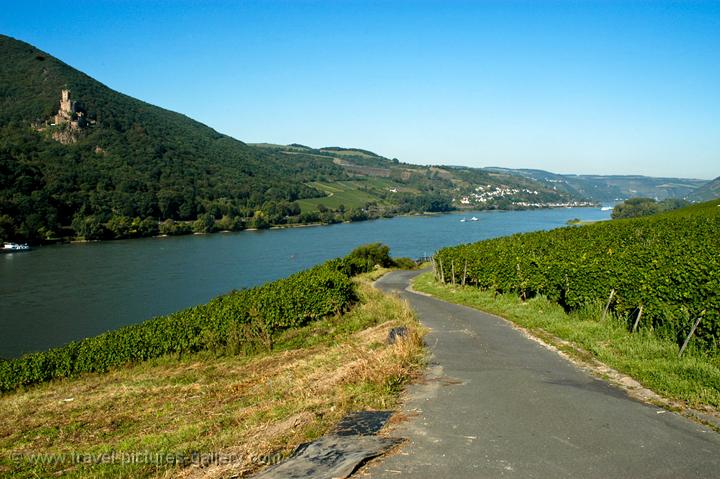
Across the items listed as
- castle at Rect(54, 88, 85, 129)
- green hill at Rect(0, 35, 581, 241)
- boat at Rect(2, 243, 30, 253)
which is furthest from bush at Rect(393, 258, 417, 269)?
castle at Rect(54, 88, 85, 129)

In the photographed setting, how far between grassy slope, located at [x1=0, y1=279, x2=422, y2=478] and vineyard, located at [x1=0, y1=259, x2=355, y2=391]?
0.61 m

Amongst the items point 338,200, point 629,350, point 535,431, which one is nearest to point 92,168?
point 338,200

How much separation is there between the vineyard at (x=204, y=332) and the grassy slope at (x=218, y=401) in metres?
0.61

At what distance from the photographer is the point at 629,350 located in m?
11.6

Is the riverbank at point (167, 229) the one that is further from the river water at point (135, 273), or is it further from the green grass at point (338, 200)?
the green grass at point (338, 200)

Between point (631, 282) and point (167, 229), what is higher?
point (631, 282)

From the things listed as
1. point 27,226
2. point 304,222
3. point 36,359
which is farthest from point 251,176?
point 36,359

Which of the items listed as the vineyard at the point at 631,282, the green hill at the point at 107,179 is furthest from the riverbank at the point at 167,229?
the vineyard at the point at 631,282

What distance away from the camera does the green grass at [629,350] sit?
8969 mm

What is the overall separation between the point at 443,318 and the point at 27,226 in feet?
315

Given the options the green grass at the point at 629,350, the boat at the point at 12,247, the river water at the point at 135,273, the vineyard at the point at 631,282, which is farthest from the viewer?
the boat at the point at 12,247

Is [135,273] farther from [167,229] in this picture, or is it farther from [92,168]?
[92,168]

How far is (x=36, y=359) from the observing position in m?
20.5

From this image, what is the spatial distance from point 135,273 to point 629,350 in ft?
213
